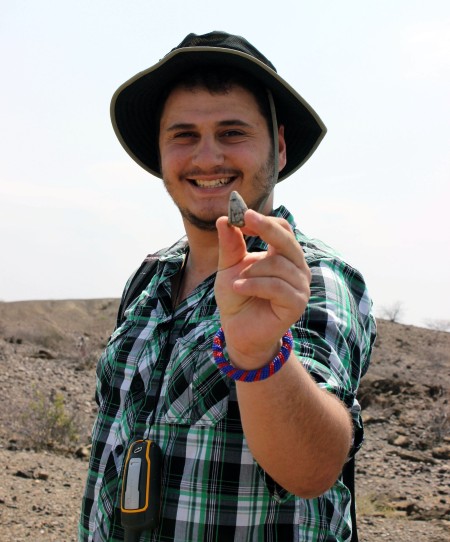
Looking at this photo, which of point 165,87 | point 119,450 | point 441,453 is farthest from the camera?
point 441,453

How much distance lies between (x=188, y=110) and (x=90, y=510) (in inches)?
53.3

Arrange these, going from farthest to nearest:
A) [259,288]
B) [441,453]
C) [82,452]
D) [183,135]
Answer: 1. [441,453]
2. [82,452]
3. [183,135]
4. [259,288]

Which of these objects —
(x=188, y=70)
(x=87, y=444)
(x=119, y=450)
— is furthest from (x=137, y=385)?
(x=87, y=444)

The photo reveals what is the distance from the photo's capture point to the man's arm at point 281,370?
5.06 feet

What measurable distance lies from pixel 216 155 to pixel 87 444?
7452 millimetres

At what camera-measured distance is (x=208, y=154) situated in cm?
241

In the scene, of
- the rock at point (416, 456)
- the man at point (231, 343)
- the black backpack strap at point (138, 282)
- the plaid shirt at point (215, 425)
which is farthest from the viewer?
the rock at point (416, 456)

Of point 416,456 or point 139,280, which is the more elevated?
point 139,280

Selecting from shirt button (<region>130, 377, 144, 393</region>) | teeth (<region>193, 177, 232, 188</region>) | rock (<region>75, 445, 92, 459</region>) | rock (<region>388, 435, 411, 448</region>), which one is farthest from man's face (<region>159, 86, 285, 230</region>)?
rock (<region>388, 435, 411, 448</region>)

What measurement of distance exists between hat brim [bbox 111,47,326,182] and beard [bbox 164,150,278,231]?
293 millimetres

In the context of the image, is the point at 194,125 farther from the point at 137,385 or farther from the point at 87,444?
the point at 87,444

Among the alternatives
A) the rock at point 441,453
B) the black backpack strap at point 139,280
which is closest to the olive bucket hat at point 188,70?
the black backpack strap at point 139,280

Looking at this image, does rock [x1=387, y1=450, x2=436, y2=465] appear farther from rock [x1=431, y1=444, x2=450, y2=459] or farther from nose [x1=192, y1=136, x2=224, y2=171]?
nose [x1=192, y1=136, x2=224, y2=171]

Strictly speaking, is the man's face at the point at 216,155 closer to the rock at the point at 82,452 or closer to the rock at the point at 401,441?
the rock at the point at 82,452
